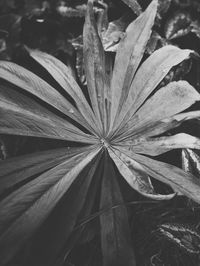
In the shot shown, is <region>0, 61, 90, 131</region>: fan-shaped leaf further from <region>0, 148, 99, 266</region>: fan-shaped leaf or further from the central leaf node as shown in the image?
<region>0, 148, 99, 266</region>: fan-shaped leaf

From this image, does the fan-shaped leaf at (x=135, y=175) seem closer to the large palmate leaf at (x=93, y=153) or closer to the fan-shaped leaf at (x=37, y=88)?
the large palmate leaf at (x=93, y=153)

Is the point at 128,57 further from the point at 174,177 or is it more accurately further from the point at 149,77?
the point at 174,177

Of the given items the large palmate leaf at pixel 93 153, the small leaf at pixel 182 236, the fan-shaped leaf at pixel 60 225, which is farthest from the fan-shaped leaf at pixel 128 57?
the small leaf at pixel 182 236

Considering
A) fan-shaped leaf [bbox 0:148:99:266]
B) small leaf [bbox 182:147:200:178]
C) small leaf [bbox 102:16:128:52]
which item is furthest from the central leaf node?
small leaf [bbox 102:16:128:52]

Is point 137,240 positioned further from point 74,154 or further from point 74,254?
point 74,154

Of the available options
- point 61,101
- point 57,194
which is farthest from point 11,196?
point 61,101

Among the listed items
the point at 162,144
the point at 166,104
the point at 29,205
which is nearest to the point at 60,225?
the point at 29,205

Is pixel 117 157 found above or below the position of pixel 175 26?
below
